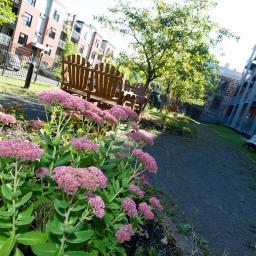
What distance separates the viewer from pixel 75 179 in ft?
5.39

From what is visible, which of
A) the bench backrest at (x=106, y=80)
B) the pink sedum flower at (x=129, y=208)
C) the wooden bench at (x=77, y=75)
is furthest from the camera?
the wooden bench at (x=77, y=75)

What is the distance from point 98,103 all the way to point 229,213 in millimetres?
4391

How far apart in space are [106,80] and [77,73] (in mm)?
866

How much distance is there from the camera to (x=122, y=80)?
24.2ft

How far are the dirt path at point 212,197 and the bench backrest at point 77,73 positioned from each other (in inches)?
95.4

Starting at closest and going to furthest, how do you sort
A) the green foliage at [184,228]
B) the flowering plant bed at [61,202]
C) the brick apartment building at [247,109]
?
the flowering plant bed at [61,202]
the green foliage at [184,228]
the brick apartment building at [247,109]

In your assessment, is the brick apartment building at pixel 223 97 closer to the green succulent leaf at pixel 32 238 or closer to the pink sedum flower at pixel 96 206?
the pink sedum flower at pixel 96 206

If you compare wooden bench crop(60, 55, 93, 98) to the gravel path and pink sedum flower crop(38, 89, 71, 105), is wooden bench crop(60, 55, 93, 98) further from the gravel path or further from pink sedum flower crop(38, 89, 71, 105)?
pink sedum flower crop(38, 89, 71, 105)

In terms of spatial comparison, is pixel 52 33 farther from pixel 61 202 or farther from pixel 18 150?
pixel 61 202

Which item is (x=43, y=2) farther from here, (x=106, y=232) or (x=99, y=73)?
(x=106, y=232)

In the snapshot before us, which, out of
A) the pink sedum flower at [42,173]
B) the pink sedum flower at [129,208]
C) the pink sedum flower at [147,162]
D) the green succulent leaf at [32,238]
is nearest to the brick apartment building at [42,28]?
the pink sedum flower at [147,162]

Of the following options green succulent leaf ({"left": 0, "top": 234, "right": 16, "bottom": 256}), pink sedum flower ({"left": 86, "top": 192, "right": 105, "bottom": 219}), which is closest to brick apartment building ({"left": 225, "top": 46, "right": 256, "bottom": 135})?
pink sedum flower ({"left": 86, "top": 192, "right": 105, "bottom": 219})

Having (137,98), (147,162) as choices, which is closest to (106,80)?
(137,98)

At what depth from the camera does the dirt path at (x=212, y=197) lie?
3967mm
